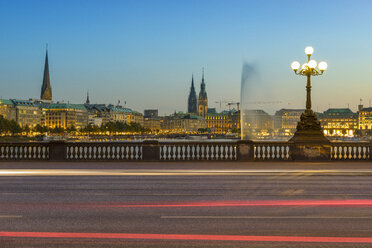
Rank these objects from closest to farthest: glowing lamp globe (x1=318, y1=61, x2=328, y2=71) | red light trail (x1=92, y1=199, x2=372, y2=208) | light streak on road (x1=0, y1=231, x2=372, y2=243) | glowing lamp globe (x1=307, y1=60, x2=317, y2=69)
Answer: light streak on road (x1=0, y1=231, x2=372, y2=243) < red light trail (x1=92, y1=199, x2=372, y2=208) < glowing lamp globe (x1=307, y1=60, x2=317, y2=69) < glowing lamp globe (x1=318, y1=61, x2=328, y2=71)

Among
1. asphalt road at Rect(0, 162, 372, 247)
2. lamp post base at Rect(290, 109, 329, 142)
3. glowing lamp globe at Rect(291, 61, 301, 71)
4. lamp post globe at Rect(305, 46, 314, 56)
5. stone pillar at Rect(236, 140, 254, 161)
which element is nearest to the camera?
asphalt road at Rect(0, 162, 372, 247)

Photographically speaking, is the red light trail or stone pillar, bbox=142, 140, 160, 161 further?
stone pillar, bbox=142, 140, 160, 161

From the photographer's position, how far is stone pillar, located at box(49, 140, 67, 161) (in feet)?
85.6

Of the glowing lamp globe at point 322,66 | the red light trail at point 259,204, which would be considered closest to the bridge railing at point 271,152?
the glowing lamp globe at point 322,66

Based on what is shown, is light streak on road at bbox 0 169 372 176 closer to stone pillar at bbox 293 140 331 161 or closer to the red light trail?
stone pillar at bbox 293 140 331 161

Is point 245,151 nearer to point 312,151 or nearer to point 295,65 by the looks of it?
point 312,151

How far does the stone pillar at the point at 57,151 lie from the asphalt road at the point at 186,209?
222 inches

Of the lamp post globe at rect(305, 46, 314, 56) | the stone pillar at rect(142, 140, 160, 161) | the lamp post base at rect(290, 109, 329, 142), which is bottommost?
the stone pillar at rect(142, 140, 160, 161)

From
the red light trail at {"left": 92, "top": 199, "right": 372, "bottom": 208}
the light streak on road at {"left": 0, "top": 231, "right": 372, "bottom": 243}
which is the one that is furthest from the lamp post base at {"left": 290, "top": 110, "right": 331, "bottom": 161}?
the light streak on road at {"left": 0, "top": 231, "right": 372, "bottom": 243}

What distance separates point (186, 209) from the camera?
11.1 metres

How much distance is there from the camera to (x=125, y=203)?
1211cm

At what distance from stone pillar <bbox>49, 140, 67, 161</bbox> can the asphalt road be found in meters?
5.63

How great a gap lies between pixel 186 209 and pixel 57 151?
16.4m

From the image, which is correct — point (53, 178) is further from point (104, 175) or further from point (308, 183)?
point (308, 183)
